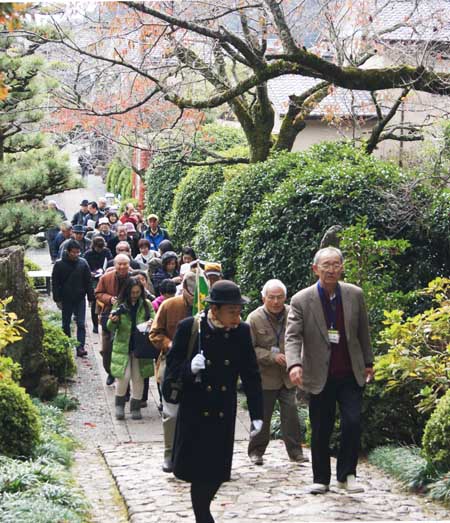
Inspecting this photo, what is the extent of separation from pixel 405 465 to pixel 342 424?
41.3 inches

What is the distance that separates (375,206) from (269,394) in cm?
394

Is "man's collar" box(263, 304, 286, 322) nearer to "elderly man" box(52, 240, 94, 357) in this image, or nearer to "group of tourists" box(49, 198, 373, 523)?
"group of tourists" box(49, 198, 373, 523)

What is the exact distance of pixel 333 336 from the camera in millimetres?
7988

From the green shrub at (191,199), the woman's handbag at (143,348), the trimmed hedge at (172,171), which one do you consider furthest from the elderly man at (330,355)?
the trimmed hedge at (172,171)

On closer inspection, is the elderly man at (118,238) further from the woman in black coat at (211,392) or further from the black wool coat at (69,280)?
the woman in black coat at (211,392)

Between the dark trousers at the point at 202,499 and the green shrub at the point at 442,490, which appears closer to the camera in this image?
the dark trousers at the point at 202,499

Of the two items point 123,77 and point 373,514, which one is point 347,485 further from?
point 123,77

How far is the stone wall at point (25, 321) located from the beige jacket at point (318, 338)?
17.8ft

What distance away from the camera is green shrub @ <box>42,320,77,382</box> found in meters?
14.1

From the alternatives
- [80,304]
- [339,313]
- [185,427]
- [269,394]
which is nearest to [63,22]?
[80,304]

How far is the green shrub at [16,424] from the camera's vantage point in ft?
30.0

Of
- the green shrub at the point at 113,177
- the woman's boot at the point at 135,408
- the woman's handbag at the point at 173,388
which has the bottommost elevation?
the woman's boot at the point at 135,408

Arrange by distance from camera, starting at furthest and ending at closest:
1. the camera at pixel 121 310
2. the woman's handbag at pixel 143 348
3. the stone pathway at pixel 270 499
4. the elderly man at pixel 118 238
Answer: the elderly man at pixel 118 238, the camera at pixel 121 310, the woman's handbag at pixel 143 348, the stone pathway at pixel 270 499

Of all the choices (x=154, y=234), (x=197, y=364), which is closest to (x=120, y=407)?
(x=197, y=364)
